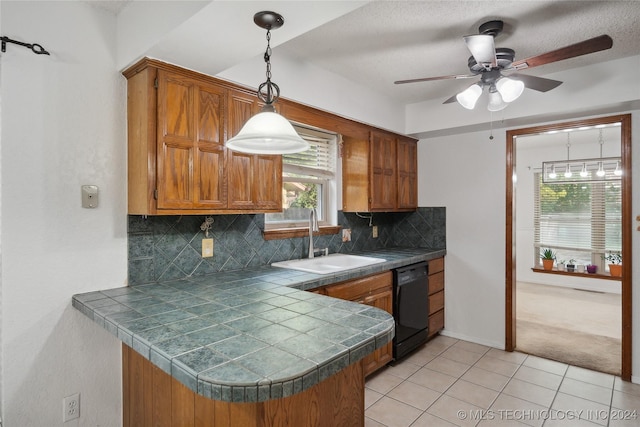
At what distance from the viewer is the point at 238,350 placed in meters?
1.12

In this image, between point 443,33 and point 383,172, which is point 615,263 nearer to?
point 383,172

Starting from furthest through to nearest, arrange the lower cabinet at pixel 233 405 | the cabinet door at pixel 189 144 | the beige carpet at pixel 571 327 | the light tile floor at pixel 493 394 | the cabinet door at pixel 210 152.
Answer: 1. the beige carpet at pixel 571 327
2. the light tile floor at pixel 493 394
3. the cabinet door at pixel 210 152
4. the cabinet door at pixel 189 144
5. the lower cabinet at pixel 233 405

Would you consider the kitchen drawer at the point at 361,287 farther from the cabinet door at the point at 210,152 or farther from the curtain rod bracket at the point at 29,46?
the curtain rod bracket at the point at 29,46

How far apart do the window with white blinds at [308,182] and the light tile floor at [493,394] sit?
4.81 feet

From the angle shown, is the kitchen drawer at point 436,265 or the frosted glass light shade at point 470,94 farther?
the kitchen drawer at point 436,265

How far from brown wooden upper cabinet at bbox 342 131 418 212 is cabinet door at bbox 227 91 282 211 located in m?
1.11

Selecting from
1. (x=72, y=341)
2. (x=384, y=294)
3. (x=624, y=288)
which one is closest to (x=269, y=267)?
(x=384, y=294)

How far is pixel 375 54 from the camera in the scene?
8.23 feet

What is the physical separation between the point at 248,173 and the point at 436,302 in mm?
2463

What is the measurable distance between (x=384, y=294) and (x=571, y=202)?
4.68 m

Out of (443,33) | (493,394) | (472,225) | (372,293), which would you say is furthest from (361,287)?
(443,33)

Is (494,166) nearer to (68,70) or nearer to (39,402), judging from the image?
(68,70)

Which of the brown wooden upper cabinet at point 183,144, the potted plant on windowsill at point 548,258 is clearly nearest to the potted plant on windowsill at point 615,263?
the potted plant on windowsill at point 548,258

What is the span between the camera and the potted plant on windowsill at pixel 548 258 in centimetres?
593
